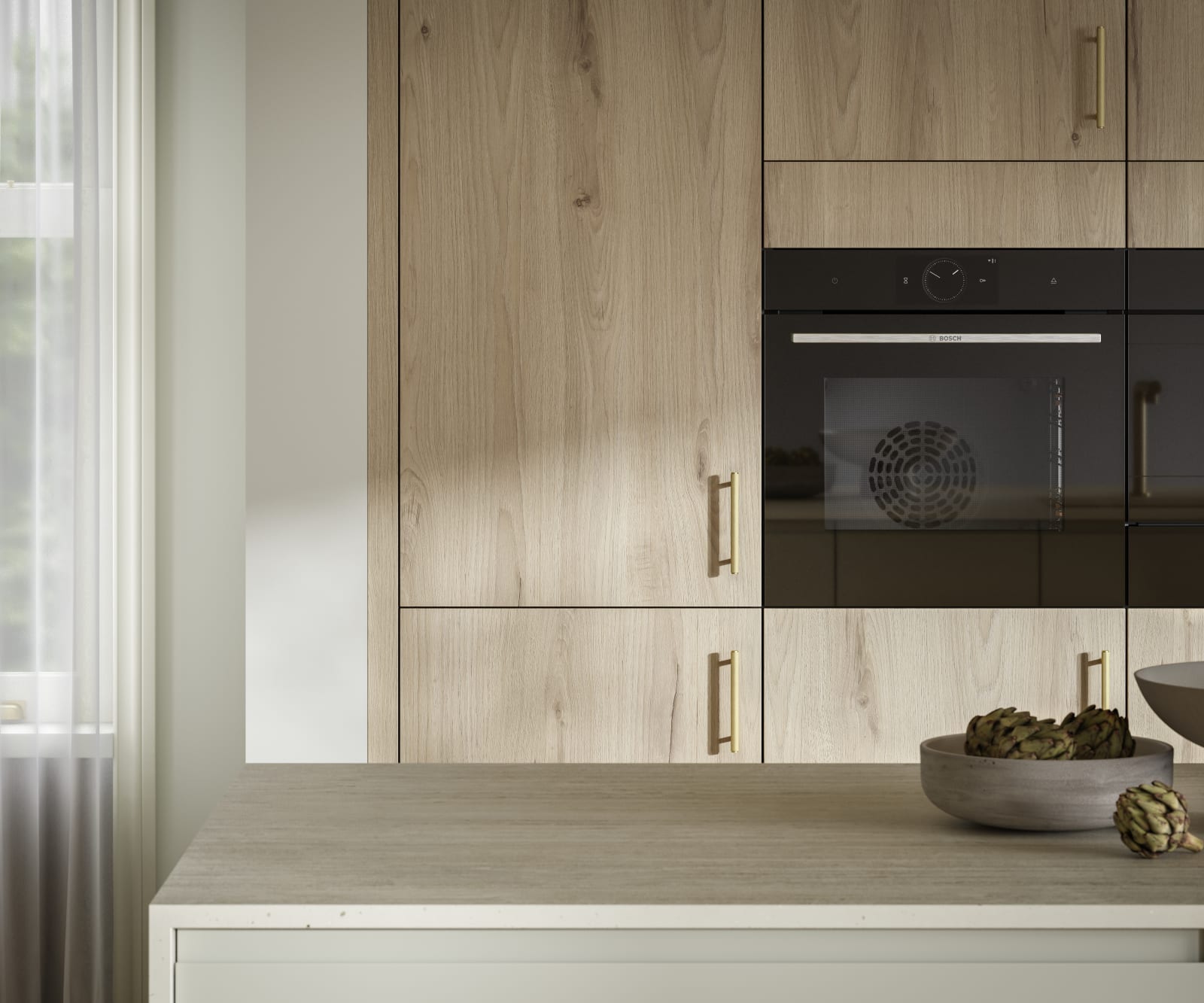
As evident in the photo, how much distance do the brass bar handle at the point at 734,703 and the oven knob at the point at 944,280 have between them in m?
0.85

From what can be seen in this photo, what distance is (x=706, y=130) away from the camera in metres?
2.43

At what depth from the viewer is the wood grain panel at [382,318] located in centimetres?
241

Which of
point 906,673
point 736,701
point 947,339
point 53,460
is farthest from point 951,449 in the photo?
point 53,460

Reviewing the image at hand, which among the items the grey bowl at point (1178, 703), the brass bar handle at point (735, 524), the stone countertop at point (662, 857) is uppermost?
the brass bar handle at point (735, 524)

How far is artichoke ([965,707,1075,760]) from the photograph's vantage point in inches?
44.1

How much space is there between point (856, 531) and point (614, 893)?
1.61 metres

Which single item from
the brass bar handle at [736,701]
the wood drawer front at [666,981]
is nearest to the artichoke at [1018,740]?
the wood drawer front at [666,981]

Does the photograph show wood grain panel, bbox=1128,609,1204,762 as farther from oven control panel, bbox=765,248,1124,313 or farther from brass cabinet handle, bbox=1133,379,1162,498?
oven control panel, bbox=765,248,1124,313

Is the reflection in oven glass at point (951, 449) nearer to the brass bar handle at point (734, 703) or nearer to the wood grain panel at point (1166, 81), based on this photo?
the brass bar handle at point (734, 703)

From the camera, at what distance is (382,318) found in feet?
7.93

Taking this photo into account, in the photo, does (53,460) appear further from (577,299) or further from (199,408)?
(577,299)

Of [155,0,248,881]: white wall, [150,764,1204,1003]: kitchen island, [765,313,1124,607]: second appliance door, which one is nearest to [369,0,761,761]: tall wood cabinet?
[765,313,1124,607]: second appliance door

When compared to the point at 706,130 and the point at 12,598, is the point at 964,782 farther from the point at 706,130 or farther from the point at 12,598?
the point at 12,598

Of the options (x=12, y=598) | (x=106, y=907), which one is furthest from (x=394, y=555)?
(x=106, y=907)
